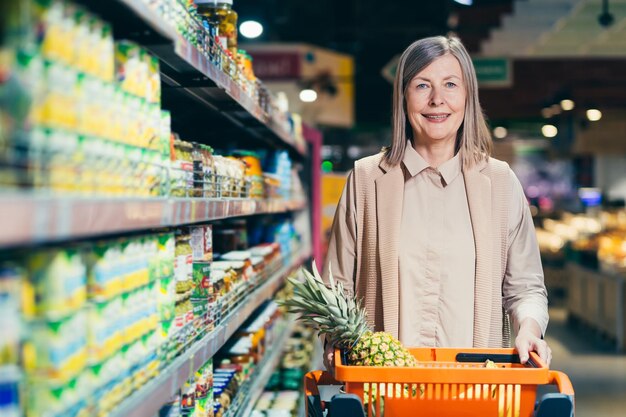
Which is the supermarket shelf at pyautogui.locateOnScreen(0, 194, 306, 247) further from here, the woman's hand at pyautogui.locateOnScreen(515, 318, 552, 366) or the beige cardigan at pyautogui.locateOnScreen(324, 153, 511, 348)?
the woman's hand at pyautogui.locateOnScreen(515, 318, 552, 366)

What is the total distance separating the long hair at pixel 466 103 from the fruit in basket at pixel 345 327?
67 centimetres

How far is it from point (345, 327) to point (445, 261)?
0.60 m

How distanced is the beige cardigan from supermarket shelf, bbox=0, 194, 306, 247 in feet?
2.81

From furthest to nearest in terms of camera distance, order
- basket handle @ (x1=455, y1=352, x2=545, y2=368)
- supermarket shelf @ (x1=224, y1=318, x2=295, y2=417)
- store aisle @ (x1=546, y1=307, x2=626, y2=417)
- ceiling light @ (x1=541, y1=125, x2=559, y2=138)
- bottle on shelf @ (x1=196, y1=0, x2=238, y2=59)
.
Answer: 1. ceiling light @ (x1=541, y1=125, x2=559, y2=138)
2. store aisle @ (x1=546, y1=307, x2=626, y2=417)
3. supermarket shelf @ (x1=224, y1=318, x2=295, y2=417)
4. bottle on shelf @ (x1=196, y1=0, x2=238, y2=59)
5. basket handle @ (x1=455, y1=352, x2=545, y2=368)

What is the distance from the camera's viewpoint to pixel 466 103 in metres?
2.70

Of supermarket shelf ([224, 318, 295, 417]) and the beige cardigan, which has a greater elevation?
the beige cardigan

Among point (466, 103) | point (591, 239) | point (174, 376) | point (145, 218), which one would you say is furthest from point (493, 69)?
point (145, 218)

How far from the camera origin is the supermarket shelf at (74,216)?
103 centimetres

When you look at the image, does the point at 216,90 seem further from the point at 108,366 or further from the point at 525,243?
the point at 108,366

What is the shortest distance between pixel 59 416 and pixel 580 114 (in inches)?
663

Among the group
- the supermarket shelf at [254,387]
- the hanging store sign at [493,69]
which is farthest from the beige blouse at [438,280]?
the hanging store sign at [493,69]

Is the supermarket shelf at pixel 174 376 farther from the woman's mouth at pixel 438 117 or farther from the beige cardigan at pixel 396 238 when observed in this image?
the woman's mouth at pixel 438 117

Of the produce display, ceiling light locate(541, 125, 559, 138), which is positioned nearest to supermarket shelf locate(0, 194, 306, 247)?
the produce display

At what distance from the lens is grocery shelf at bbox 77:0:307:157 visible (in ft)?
5.67
